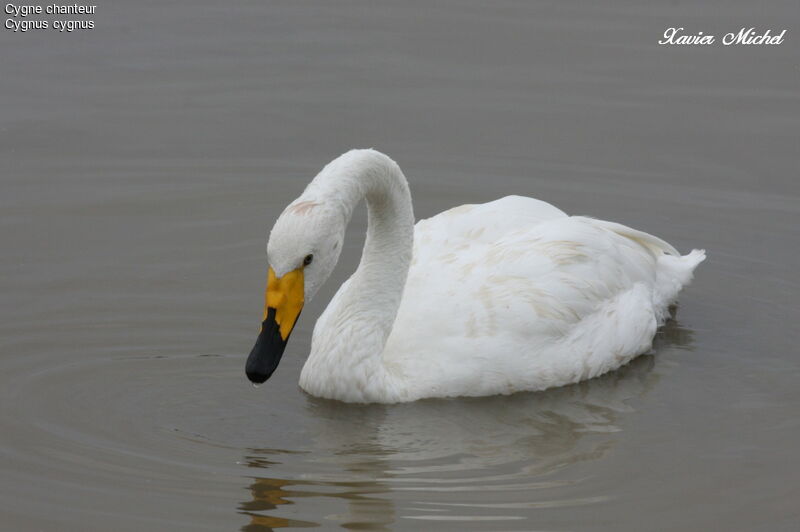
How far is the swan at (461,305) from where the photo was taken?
11344mm

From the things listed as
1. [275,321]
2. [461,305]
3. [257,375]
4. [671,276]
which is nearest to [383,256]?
[461,305]

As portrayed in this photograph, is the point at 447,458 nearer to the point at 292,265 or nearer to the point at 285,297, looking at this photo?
the point at 285,297

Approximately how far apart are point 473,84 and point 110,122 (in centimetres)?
393

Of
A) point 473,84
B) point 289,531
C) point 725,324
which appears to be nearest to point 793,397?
point 725,324

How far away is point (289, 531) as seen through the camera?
31.1ft

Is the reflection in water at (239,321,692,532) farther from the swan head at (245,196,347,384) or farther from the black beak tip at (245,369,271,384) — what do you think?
the swan head at (245,196,347,384)

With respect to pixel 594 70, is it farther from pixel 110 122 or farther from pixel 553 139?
pixel 110 122

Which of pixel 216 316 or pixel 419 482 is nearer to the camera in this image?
pixel 419 482

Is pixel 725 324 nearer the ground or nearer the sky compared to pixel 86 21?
nearer the ground

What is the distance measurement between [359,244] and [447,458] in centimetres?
415

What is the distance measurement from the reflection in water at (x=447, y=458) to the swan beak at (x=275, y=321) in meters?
0.60

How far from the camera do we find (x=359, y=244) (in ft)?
47.0

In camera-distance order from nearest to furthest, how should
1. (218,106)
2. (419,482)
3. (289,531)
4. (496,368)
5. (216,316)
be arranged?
(289,531), (419,482), (496,368), (216,316), (218,106)

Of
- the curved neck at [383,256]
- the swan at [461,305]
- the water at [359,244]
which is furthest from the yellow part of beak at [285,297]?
the curved neck at [383,256]
